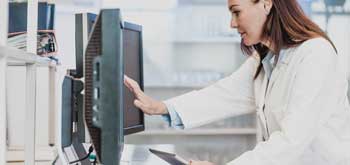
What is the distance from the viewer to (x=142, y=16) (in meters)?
2.78

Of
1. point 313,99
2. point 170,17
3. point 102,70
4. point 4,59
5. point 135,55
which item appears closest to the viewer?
point 102,70

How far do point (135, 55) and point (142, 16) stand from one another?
1531 millimetres

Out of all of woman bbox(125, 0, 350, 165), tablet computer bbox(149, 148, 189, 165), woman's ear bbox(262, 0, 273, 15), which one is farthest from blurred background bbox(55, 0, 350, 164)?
woman's ear bbox(262, 0, 273, 15)

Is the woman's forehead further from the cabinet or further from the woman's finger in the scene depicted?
the cabinet

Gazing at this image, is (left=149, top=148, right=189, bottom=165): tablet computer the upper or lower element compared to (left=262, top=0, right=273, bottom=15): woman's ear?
lower

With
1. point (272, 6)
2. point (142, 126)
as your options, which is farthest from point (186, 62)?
point (272, 6)

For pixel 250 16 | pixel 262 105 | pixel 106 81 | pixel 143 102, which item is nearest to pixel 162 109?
pixel 143 102

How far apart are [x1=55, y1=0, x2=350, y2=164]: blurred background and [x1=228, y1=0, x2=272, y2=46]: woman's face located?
159 centimetres

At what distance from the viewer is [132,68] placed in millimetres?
1262

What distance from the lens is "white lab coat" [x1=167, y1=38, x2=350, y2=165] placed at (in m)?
0.97

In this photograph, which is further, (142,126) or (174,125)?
(174,125)

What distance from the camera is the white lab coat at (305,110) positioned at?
3.19ft

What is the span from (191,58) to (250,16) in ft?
5.52

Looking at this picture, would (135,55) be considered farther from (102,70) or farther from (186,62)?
(186,62)
